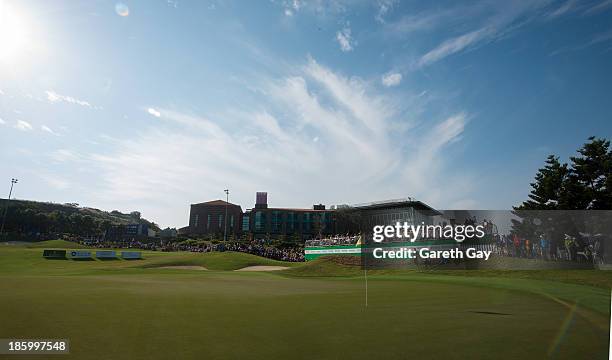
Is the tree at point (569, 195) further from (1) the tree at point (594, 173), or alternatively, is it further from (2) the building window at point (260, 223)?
(2) the building window at point (260, 223)

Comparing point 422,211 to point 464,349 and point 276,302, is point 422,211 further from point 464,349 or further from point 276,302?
point 464,349

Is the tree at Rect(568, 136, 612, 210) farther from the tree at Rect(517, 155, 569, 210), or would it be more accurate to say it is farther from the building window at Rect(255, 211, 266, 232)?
the building window at Rect(255, 211, 266, 232)

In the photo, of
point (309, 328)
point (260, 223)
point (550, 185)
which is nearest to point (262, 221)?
point (260, 223)

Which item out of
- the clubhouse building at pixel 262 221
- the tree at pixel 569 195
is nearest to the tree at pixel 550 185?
the tree at pixel 569 195

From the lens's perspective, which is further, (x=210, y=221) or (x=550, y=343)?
(x=210, y=221)

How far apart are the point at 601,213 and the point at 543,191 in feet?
57.4

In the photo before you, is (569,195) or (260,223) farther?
(260,223)

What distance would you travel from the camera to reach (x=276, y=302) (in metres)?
11.5

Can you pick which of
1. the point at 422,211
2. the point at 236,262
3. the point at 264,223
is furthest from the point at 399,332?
the point at 264,223
